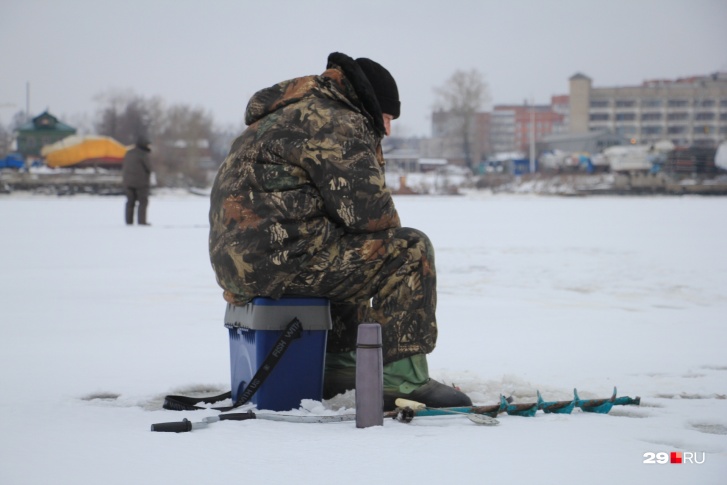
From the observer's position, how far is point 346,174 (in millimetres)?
3535

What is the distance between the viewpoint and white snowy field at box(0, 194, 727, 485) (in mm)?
2869

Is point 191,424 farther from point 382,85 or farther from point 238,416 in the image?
point 382,85

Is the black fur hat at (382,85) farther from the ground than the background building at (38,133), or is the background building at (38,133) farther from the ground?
the background building at (38,133)

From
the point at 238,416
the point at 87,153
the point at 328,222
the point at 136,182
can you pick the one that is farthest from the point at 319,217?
the point at 87,153

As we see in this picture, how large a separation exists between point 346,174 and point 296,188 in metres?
0.19

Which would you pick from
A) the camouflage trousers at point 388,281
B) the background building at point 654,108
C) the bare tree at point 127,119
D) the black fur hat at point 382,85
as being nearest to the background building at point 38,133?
the bare tree at point 127,119

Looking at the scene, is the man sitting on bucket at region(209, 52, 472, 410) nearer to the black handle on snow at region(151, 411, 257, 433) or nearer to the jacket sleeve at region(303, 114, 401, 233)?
the jacket sleeve at region(303, 114, 401, 233)

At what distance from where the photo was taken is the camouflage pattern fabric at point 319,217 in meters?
3.54

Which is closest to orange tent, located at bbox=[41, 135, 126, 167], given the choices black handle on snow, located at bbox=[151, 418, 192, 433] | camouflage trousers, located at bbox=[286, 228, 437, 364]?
camouflage trousers, located at bbox=[286, 228, 437, 364]

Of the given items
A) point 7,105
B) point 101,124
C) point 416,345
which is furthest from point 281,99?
point 7,105

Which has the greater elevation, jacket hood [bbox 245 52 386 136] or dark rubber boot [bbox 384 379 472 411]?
jacket hood [bbox 245 52 386 136]

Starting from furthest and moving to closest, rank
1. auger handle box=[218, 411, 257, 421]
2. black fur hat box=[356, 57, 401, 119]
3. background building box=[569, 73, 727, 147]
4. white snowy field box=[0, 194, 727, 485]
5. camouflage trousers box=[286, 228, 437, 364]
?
1. background building box=[569, 73, 727, 147]
2. black fur hat box=[356, 57, 401, 119]
3. camouflage trousers box=[286, 228, 437, 364]
4. auger handle box=[218, 411, 257, 421]
5. white snowy field box=[0, 194, 727, 485]

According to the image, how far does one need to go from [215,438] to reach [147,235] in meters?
13.0

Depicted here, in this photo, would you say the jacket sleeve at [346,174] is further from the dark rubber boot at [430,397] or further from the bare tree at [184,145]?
the bare tree at [184,145]
